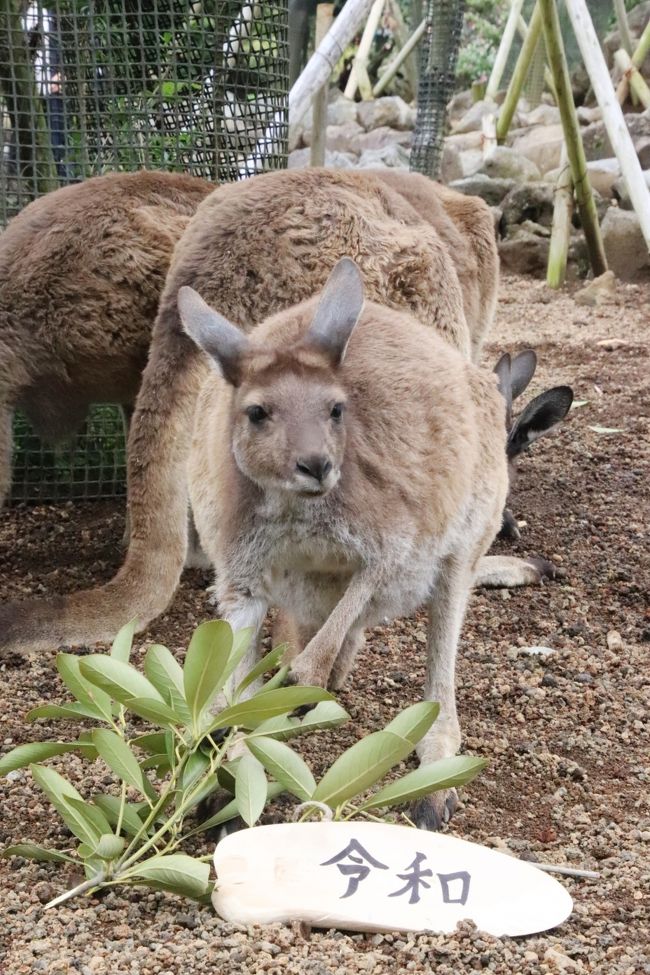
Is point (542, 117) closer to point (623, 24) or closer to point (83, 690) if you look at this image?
point (623, 24)

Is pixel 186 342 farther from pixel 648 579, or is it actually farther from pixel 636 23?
pixel 636 23

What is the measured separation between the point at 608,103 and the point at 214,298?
12.5ft

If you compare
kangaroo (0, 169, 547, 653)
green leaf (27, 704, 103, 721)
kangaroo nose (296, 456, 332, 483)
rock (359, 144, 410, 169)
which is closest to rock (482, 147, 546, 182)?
rock (359, 144, 410, 169)

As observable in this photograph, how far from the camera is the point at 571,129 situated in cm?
748

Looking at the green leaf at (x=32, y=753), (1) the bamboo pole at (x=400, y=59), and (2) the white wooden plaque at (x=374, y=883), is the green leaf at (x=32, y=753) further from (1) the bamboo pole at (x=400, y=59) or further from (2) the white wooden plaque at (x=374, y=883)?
(1) the bamboo pole at (x=400, y=59)

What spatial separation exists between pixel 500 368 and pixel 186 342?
6.15 ft

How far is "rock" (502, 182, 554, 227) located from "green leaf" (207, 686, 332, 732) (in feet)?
29.6

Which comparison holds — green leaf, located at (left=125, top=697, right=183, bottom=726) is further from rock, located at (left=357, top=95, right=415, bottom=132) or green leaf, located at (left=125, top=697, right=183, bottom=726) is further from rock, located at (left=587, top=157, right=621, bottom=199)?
rock, located at (left=357, top=95, right=415, bottom=132)

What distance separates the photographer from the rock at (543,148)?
14.0 metres

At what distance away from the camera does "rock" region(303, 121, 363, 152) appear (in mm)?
17125

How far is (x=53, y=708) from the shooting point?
236 centimetres

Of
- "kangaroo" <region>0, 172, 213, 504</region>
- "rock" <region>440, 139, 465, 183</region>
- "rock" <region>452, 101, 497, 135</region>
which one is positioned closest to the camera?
"kangaroo" <region>0, 172, 213, 504</region>

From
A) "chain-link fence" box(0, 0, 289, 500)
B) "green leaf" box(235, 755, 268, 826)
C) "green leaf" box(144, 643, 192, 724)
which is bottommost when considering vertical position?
"green leaf" box(235, 755, 268, 826)

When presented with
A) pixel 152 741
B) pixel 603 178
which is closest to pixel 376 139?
pixel 603 178
